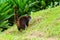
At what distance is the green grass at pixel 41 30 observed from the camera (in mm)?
7734

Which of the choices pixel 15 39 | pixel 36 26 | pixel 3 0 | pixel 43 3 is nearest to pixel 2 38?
pixel 15 39

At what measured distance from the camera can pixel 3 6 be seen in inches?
498

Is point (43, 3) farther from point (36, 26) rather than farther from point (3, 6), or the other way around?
point (36, 26)

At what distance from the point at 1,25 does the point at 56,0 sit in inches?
163

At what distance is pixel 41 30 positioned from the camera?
8.74m

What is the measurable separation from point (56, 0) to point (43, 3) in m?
1.02

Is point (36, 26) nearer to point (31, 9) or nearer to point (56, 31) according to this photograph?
point (56, 31)

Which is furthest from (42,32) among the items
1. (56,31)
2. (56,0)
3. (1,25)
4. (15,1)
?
(56,0)

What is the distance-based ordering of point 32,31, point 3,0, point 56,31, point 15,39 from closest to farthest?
point 15,39, point 56,31, point 32,31, point 3,0

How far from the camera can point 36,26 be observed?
9.53 metres

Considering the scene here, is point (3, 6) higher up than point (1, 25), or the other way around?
point (3, 6)

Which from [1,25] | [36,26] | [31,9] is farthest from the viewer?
[31,9]

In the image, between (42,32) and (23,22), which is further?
(23,22)

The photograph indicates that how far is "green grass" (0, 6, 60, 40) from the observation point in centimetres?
773
